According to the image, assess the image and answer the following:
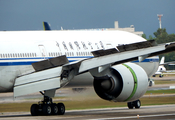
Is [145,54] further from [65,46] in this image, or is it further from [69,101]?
[69,101]

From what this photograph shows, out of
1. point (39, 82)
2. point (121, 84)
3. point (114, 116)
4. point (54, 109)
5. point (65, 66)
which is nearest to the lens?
point (65, 66)

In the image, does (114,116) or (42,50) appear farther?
(42,50)

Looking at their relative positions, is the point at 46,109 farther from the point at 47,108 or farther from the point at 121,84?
the point at 121,84

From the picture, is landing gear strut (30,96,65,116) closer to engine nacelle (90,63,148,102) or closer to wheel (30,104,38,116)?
wheel (30,104,38,116)

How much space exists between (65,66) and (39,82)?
1366mm

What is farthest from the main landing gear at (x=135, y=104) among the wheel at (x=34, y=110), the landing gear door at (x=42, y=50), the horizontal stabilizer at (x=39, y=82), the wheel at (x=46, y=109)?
the horizontal stabilizer at (x=39, y=82)

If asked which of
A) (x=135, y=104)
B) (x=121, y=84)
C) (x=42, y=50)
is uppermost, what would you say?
(x=42, y=50)

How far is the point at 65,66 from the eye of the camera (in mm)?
18359

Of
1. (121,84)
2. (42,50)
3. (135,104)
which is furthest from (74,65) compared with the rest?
(135,104)

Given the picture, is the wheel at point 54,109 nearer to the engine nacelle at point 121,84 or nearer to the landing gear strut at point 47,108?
the landing gear strut at point 47,108

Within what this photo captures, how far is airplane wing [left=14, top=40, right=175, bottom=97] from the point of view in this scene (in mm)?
16812

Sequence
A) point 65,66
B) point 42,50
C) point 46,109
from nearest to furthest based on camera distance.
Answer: point 65,66
point 46,109
point 42,50

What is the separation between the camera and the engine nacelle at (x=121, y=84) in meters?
19.5

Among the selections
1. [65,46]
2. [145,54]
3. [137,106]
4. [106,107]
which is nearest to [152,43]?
[145,54]
